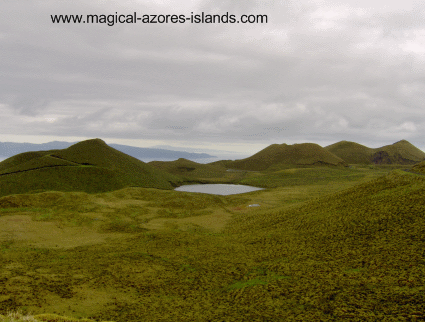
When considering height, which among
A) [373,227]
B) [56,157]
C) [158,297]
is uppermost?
[56,157]

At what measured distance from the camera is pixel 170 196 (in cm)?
5009

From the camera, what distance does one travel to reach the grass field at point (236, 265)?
1141cm

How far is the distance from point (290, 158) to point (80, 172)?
4350 inches

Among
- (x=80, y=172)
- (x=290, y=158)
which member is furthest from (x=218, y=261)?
(x=290, y=158)

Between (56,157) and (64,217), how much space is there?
53.1 meters

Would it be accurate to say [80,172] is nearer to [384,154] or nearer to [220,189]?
[220,189]

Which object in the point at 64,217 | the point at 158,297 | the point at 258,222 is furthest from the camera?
the point at 64,217

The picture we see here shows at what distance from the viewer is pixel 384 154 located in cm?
17138

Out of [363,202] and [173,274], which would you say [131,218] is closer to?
[173,274]

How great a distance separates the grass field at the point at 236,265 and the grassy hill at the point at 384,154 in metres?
165

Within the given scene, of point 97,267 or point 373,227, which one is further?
point 373,227

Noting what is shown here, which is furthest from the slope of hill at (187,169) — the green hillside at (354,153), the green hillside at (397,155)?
the green hillside at (397,155)

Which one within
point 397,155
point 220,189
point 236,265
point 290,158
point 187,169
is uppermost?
point 397,155

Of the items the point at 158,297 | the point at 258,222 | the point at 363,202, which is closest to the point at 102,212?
the point at 258,222
